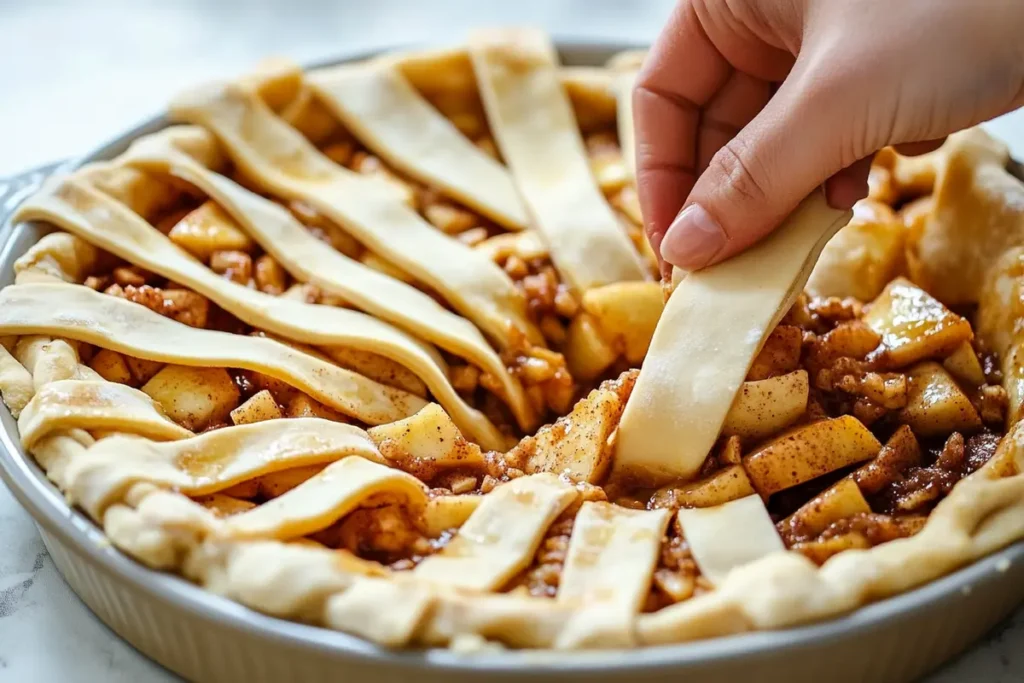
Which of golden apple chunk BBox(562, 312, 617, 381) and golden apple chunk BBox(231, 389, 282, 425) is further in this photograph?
golden apple chunk BBox(562, 312, 617, 381)

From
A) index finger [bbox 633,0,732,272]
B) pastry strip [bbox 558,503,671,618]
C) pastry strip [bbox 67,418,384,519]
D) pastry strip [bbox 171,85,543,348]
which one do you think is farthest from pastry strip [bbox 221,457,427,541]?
index finger [bbox 633,0,732,272]

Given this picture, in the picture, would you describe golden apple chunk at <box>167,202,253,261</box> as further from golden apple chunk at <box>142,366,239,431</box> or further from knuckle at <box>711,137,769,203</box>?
knuckle at <box>711,137,769,203</box>

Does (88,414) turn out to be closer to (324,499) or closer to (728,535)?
(324,499)

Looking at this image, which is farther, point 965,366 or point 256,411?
point 965,366

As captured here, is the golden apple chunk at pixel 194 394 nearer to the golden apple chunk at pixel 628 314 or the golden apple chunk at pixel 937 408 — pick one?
the golden apple chunk at pixel 628 314

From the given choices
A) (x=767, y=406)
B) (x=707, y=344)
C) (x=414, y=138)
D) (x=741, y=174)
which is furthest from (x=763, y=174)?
(x=414, y=138)

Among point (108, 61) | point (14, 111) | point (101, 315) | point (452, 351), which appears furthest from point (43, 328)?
point (108, 61)
